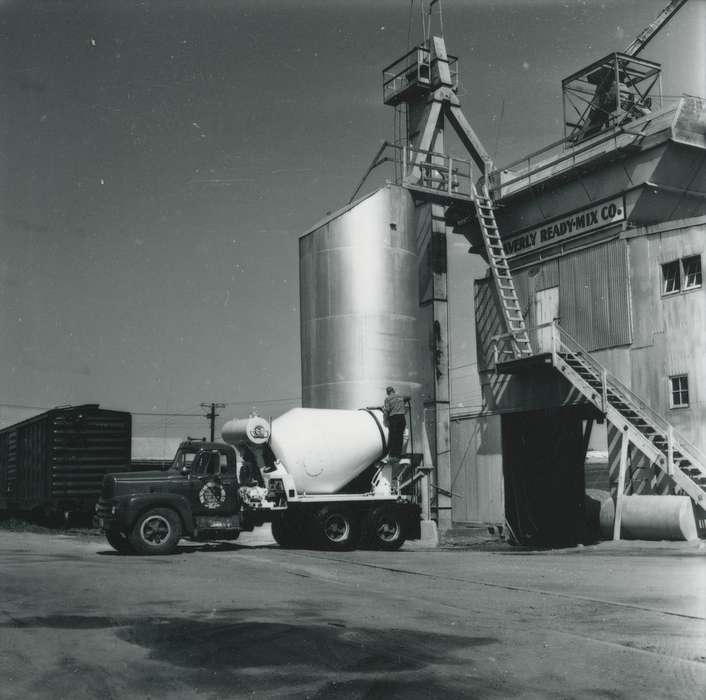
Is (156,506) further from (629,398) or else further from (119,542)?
(629,398)

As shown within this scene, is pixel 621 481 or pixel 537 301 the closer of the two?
pixel 621 481

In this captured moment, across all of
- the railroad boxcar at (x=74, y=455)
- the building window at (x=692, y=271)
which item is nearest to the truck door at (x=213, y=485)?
the railroad boxcar at (x=74, y=455)

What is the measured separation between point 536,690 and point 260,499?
13819 mm

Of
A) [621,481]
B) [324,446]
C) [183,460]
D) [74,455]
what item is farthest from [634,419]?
[74,455]

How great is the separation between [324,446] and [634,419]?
8.91 metres

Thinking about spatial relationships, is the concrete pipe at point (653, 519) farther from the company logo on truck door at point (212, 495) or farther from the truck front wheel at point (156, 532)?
the truck front wheel at point (156, 532)

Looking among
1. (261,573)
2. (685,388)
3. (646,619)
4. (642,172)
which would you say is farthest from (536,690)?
(642,172)

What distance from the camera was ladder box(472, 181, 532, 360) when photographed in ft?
93.9

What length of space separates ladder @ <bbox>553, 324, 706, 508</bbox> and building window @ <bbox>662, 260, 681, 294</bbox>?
281 centimetres

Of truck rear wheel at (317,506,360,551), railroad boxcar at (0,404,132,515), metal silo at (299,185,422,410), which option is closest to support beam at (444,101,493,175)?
metal silo at (299,185,422,410)

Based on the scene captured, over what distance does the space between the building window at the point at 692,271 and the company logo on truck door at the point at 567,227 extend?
145 inches

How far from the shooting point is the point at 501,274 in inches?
1230

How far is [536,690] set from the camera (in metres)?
6.96

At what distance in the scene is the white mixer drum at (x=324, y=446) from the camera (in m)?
20.9
